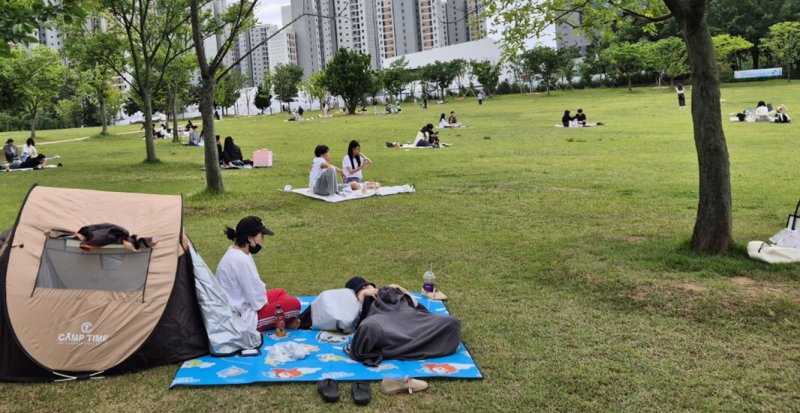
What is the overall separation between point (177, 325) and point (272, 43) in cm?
12039

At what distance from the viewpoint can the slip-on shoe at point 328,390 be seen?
14.1 ft

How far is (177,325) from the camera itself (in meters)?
5.07

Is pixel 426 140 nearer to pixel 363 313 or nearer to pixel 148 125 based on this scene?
pixel 148 125

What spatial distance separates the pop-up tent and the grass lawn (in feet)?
0.66

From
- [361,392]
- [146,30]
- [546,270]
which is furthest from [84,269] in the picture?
[146,30]

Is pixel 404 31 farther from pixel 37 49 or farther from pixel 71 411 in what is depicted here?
pixel 71 411

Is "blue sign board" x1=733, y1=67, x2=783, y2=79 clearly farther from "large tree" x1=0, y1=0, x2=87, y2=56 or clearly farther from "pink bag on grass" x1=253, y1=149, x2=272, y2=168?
"large tree" x1=0, y1=0, x2=87, y2=56

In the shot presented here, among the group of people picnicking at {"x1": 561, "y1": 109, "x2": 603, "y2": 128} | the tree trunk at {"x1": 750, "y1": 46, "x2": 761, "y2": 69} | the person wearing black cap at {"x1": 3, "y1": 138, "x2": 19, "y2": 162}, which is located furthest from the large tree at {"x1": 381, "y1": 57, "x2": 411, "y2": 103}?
the person wearing black cap at {"x1": 3, "y1": 138, "x2": 19, "y2": 162}

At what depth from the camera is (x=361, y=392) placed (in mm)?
4359

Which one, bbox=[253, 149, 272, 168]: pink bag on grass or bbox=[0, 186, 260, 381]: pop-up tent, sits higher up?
bbox=[253, 149, 272, 168]: pink bag on grass

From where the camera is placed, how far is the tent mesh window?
A: 4984mm

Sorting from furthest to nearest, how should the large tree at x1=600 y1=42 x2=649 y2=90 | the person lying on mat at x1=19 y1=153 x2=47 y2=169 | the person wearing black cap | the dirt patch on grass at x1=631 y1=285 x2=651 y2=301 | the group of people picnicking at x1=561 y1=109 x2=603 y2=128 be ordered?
the large tree at x1=600 y1=42 x2=649 y2=90
the group of people picnicking at x1=561 y1=109 x2=603 y2=128
the person wearing black cap
the person lying on mat at x1=19 y1=153 x2=47 y2=169
the dirt patch on grass at x1=631 y1=285 x2=651 y2=301

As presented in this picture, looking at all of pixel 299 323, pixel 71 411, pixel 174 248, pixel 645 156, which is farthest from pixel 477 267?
pixel 645 156

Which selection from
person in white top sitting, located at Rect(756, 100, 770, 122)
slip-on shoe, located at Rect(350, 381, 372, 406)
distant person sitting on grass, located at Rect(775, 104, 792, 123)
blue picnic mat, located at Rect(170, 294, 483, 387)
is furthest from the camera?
person in white top sitting, located at Rect(756, 100, 770, 122)
